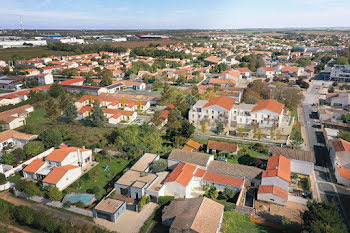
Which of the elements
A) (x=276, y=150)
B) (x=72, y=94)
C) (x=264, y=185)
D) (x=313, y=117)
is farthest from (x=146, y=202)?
(x=72, y=94)

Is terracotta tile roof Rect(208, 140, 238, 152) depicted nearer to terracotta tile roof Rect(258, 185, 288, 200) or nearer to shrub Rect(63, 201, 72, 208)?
terracotta tile roof Rect(258, 185, 288, 200)

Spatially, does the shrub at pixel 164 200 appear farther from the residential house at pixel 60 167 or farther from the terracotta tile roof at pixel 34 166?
the terracotta tile roof at pixel 34 166

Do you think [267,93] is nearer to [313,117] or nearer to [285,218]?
[313,117]

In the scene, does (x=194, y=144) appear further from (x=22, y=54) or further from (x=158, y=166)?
(x=22, y=54)

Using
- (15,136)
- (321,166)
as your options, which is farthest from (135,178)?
(321,166)

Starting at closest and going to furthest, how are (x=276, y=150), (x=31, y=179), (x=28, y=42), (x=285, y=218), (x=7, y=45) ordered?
1. (x=285, y=218)
2. (x=31, y=179)
3. (x=276, y=150)
4. (x=7, y=45)
5. (x=28, y=42)

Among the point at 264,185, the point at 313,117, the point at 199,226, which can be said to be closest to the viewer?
the point at 199,226
